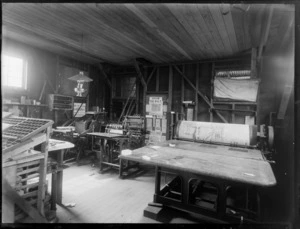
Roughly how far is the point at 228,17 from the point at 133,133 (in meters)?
4.27

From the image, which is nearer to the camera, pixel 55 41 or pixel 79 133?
pixel 55 41

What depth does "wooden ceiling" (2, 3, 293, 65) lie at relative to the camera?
378 cm

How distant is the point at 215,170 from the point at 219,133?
246 cm

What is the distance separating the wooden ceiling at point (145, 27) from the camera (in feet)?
12.4

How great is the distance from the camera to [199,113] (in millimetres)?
7641

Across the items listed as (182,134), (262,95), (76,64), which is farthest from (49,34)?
(262,95)

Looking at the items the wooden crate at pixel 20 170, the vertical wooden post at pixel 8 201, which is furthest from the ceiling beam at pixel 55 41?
the vertical wooden post at pixel 8 201

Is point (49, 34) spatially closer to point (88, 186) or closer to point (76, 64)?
point (76, 64)

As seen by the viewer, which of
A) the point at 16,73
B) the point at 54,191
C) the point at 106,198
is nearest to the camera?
the point at 54,191

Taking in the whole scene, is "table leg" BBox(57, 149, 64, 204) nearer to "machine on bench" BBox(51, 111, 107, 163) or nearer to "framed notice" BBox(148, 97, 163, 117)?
"machine on bench" BBox(51, 111, 107, 163)

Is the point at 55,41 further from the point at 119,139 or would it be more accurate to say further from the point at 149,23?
the point at 119,139

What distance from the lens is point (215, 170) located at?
2.54 meters

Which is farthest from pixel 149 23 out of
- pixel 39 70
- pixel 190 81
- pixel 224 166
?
pixel 39 70

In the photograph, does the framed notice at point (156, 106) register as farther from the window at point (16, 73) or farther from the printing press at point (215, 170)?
the window at point (16, 73)
